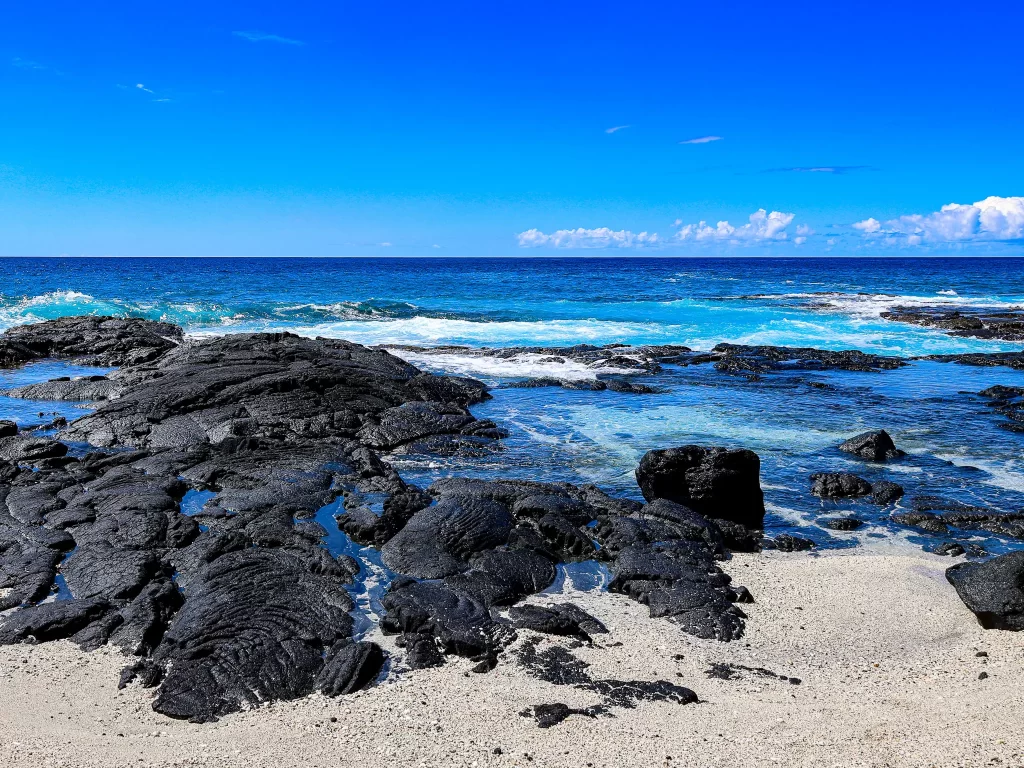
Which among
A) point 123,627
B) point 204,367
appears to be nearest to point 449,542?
point 123,627

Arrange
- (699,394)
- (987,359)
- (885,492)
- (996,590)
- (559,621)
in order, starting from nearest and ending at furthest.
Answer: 1. (559,621)
2. (996,590)
3. (885,492)
4. (699,394)
5. (987,359)

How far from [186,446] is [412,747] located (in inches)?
399

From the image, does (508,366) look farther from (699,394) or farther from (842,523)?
(842,523)

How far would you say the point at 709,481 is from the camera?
1102 centimetres

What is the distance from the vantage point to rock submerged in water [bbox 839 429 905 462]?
14016 mm

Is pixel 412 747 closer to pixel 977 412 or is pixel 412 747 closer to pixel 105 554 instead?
pixel 105 554

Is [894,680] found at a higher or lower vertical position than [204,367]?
lower

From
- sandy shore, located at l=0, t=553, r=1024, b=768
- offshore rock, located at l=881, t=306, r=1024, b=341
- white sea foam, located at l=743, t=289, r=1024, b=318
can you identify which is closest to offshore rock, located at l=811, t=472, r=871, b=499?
sandy shore, located at l=0, t=553, r=1024, b=768

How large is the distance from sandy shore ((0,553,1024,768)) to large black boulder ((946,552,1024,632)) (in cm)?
17

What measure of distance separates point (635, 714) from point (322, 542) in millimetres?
4938

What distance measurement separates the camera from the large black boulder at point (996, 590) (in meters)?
7.67

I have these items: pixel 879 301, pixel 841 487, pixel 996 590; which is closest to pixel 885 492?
pixel 841 487

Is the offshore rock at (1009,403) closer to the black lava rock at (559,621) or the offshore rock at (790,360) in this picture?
the offshore rock at (790,360)

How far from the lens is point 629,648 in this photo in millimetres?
7320
